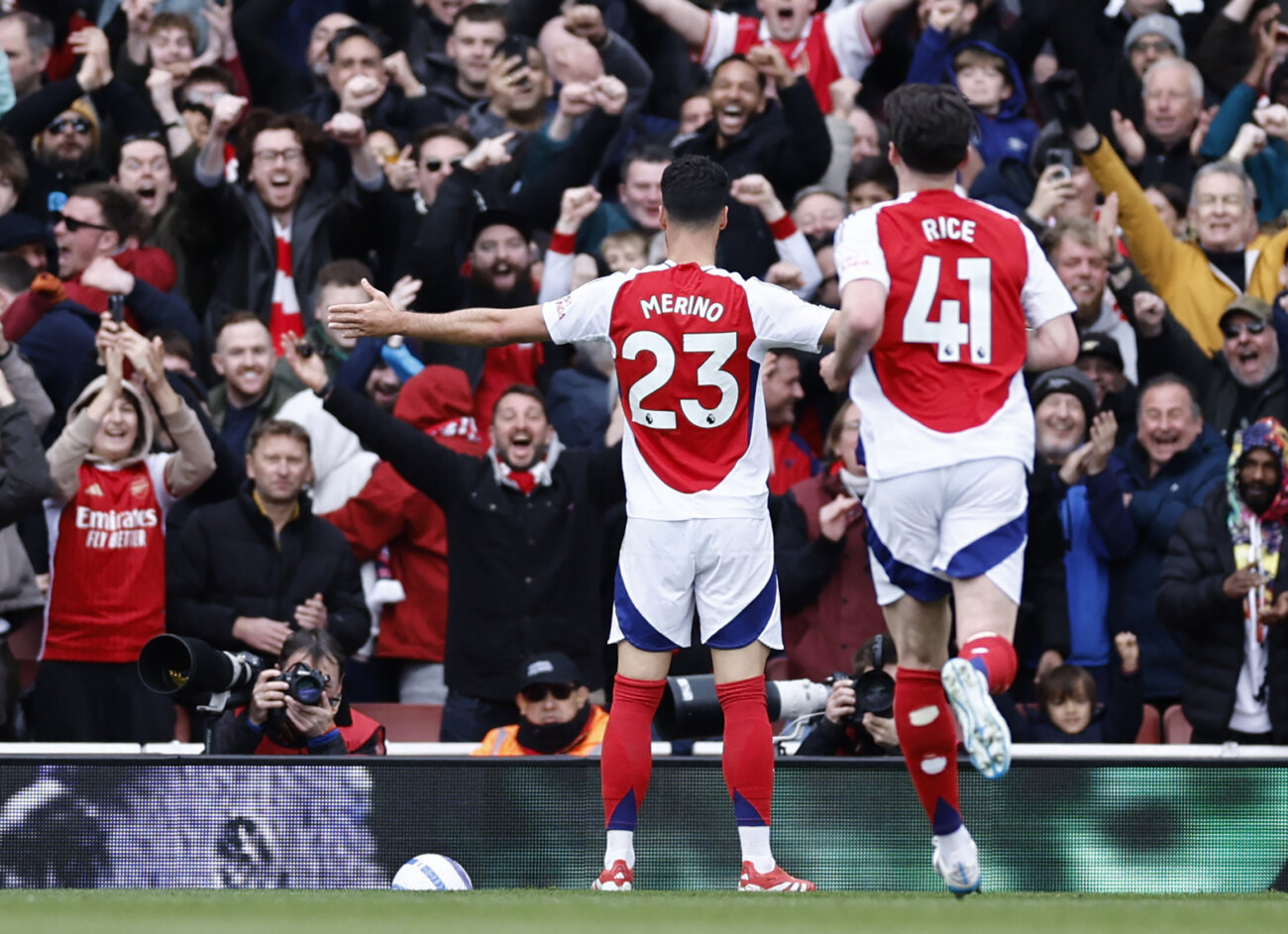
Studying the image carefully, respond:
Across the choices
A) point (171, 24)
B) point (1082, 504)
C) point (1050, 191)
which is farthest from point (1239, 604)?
point (171, 24)

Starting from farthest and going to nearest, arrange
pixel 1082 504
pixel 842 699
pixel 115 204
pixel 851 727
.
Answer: pixel 115 204
pixel 1082 504
pixel 851 727
pixel 842 699

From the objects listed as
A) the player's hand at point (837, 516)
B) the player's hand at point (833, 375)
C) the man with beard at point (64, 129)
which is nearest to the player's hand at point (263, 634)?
the player's hand at point (837, 516)

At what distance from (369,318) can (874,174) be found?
4964 mm

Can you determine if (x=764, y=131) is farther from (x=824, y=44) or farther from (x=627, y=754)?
(x=627, y=754)

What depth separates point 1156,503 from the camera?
353 inches

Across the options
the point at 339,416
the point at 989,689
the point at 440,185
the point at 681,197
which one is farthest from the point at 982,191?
the point at 989,689

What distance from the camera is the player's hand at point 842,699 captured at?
22.7ft

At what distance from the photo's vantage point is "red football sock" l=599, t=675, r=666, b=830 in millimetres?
5852

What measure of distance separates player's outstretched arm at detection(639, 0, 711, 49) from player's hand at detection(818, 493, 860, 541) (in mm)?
4331

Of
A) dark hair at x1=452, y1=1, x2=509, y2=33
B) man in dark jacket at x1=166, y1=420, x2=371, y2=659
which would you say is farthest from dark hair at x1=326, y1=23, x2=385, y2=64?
man in dark jacket at x1=166, y1=420, x2=371, y2=659

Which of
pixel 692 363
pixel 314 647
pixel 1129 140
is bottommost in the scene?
pixel 314 647

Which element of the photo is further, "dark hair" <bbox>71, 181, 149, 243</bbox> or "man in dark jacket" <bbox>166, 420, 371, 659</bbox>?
"dark hair" <bbox>71, 181, 149, 243</bbox>

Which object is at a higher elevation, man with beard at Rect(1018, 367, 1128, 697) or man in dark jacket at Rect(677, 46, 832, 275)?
man in dark jacket at Rect(677, 46, 832, 275)

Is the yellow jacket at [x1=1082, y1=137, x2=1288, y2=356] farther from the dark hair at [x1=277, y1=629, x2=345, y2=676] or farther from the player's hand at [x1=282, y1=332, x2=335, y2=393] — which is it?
the dark hair at [x1=277, y1=629, x2=345, y2=676]
